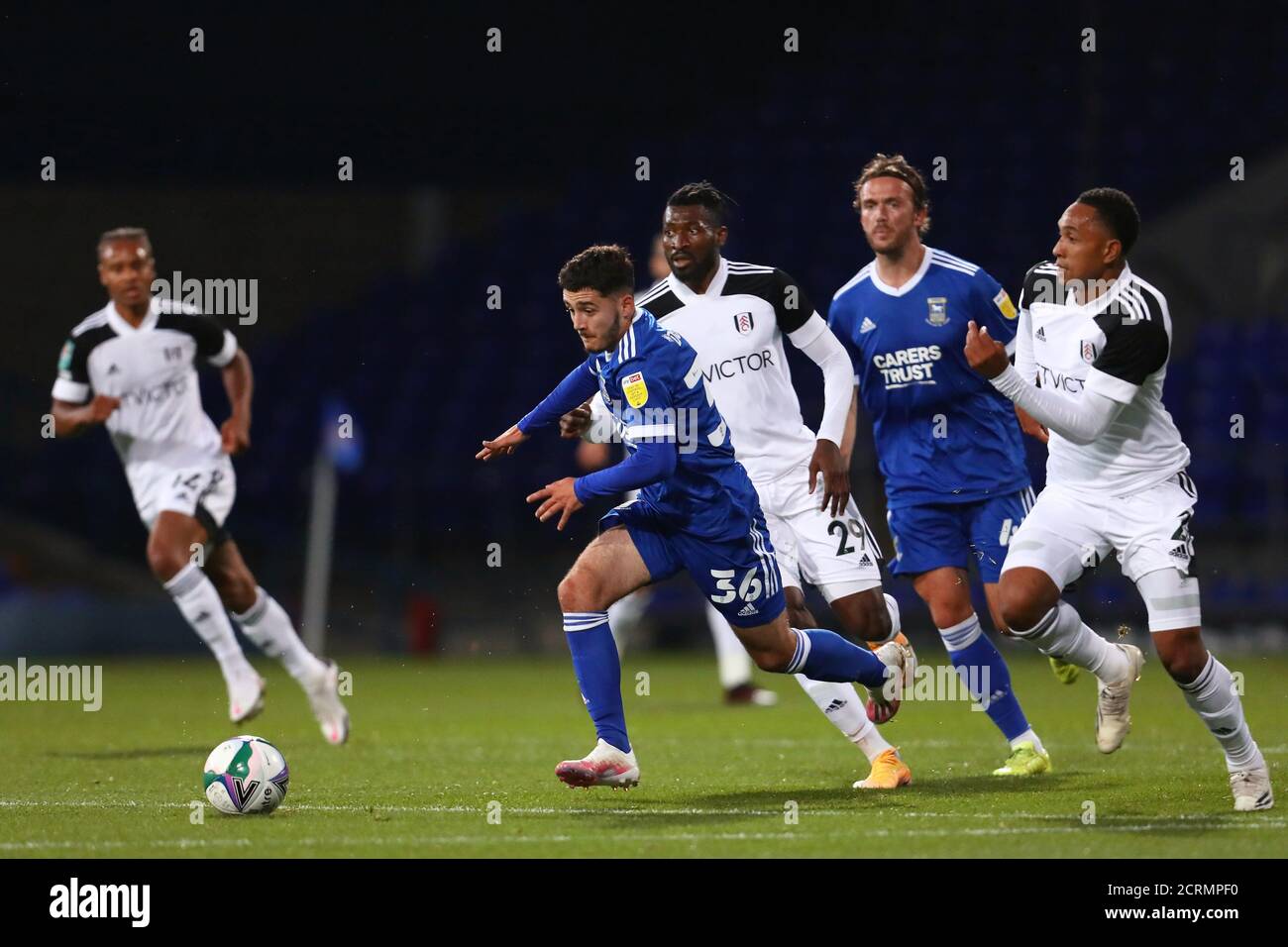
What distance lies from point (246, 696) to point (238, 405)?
1.51 meters

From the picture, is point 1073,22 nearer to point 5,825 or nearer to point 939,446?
point 939,446

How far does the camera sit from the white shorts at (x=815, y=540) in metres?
7.54

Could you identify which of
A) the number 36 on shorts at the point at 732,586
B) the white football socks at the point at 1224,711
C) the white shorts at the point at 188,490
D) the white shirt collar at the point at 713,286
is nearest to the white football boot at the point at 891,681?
the number 36 on shorts at the point at 732,586

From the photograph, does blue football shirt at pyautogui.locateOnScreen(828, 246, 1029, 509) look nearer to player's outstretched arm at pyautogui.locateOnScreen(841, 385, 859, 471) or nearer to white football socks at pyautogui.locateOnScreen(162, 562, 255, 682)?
player's outstretched arm at pyautogui.locateOnScreen(841, 385, 859, 471)

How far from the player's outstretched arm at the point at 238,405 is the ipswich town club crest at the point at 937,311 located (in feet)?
11.5

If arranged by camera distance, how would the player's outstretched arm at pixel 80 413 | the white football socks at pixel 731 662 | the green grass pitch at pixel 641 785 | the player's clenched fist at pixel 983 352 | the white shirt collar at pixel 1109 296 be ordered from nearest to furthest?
the green grass pitch at pixel 641 785
the player's clenched fist at pixel 983 352
the white shirt collar at pixel 1109 296
the player's outstretched arm at pixel 80 413
the white football socks at pixel 731 662

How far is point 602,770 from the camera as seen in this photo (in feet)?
20.9

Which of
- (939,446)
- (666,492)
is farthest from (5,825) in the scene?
(939,446)

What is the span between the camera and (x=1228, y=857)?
5297mm

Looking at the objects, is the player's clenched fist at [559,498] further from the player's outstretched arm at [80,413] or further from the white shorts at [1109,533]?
the player's outstretched arm at [80,413]

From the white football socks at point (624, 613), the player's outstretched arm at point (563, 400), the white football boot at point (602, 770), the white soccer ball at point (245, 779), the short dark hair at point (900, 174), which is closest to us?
the white football boot at point (602, 770)

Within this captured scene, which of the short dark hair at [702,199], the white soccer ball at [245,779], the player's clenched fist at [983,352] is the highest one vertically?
the short dark hair at [702,199]

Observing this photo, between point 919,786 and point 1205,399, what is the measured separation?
1053 cm

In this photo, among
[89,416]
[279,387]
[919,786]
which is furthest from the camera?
[279,387]
